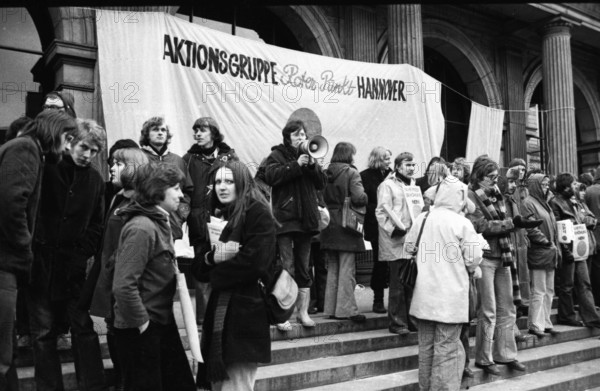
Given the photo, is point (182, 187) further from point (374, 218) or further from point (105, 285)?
point (374, 218)

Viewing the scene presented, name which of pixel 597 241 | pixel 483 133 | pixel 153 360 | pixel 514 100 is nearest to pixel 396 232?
pixel 153 360

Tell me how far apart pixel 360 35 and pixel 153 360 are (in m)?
9.39

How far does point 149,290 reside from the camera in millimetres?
3137

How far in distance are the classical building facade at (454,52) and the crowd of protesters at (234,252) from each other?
10.6 feet

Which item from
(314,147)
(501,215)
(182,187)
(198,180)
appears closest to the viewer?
(182,187)

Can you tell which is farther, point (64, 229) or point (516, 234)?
point (516, 234)

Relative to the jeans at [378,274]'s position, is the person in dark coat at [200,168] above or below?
above

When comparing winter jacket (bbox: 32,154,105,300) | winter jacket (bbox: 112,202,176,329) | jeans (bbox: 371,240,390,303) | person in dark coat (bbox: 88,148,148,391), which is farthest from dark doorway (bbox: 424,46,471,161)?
winter jacket (bbox: 112,202,176,329)

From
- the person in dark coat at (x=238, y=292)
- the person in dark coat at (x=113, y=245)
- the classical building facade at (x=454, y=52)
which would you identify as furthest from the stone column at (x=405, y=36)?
the person in dark coat at (x=238, y=292)

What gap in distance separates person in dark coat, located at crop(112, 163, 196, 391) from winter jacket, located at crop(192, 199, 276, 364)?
0.74 feet

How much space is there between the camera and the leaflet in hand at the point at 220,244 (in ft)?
10.4

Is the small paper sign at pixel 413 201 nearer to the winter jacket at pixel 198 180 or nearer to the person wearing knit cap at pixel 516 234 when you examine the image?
the person wearing knit cap at pixel 516 234

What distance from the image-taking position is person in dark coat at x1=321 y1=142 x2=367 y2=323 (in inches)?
234

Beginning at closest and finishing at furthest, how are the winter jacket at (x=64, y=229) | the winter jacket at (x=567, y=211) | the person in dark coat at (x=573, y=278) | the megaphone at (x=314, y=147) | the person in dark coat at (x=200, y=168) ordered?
the winter jacket at (x=64, y=229), the person in dark coat at (x=200, y=168), the megaphone at (x=314, y=147), the winter jacket at (x=567, y=211), the person in dark coat at (x=573, y=278)
